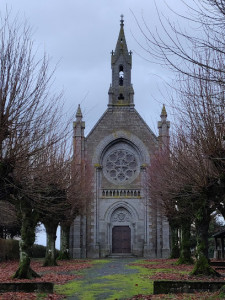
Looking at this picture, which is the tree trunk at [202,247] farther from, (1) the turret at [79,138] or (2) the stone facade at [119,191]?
(1) the turret at [79,138]

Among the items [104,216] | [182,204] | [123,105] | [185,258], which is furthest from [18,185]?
[123,105]

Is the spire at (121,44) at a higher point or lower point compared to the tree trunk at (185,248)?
higher

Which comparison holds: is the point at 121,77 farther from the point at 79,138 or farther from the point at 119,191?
the point at 119,191

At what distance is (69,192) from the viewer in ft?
95.7

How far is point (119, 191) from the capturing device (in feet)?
147

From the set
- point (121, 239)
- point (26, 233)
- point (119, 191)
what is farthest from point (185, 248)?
point (119, 191)

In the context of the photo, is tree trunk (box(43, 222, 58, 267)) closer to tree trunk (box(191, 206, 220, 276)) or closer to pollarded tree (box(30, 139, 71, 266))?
pollarded tree (box(30, 139, 71, 266))

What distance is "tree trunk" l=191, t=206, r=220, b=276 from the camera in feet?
63.0

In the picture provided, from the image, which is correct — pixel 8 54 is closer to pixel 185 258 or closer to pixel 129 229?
pixel 185 258

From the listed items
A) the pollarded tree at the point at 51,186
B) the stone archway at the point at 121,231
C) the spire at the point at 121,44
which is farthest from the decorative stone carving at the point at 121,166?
the pollarded tree at the point at 51,186

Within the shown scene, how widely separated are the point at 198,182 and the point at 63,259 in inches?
874

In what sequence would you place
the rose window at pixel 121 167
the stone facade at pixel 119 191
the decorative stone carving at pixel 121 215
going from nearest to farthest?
the stone facade at pixel 119 191 < the decorative stone carving at pixel 121 215 < the rose window at pixel 121 167

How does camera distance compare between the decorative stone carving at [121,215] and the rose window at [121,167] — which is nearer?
the decorative stone carving at [121,215]

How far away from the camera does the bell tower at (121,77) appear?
1905 inches
